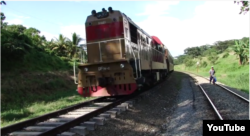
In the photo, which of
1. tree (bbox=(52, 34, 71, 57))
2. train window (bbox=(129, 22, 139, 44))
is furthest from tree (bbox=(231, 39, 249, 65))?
train window (bbox=(129, 22, 139, 44))

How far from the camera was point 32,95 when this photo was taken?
11.6 metres

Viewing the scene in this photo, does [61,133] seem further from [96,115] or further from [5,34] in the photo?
[5,34]

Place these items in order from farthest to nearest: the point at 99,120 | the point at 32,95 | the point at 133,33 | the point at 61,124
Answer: the point at 32,95
the point at 133,33
the point at 99,120
the point at 61,124

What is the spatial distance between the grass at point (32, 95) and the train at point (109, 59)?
1.52m

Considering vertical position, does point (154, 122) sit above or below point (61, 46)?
below

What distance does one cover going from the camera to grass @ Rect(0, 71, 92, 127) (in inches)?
328

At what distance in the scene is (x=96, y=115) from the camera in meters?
6.67

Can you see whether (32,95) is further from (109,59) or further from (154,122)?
(154,122)

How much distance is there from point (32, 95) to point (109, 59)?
4684mm

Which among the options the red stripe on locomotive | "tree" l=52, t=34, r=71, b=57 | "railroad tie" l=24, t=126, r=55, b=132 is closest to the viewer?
"railroad tie" l=24, t=126, r=55, b=132

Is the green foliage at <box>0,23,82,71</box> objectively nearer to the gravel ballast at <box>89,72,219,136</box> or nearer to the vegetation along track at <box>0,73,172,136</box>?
the vegetation along track at <box>0,73,172,136</box>

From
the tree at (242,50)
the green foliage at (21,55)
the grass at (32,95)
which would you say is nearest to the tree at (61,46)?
the green foliage at (21,55)

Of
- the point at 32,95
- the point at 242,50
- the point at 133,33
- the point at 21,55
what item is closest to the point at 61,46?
the point at 21,55

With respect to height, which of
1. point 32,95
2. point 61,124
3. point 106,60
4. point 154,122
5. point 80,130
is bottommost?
point 154,122
